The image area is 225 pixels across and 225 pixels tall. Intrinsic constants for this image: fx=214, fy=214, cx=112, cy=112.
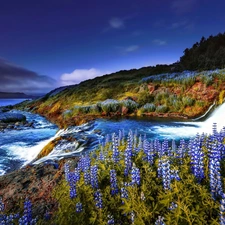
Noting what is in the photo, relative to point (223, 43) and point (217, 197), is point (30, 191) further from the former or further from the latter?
point (223, 43)

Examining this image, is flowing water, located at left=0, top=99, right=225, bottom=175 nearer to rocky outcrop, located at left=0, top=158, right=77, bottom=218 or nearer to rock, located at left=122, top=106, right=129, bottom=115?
rocky outcrop, located at left=0, top=158, right=77, bottom=218

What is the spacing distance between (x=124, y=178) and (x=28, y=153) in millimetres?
10021

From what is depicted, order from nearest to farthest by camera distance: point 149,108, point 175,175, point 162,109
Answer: point 175,175 → point 162,109 → point 149,108

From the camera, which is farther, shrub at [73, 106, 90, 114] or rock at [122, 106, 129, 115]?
shrub at [73, 106, 90, 114]

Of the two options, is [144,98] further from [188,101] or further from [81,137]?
[81,137]

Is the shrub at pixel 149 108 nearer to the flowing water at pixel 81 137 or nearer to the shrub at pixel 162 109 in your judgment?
the shrub at pixel 162 109

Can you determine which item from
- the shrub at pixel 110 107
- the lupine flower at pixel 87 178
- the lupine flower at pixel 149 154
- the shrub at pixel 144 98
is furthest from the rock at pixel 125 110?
the lupine flower at pixel 87 178

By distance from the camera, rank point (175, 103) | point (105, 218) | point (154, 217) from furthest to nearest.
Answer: point (175, 103), point (105, 218), point (154, 217)

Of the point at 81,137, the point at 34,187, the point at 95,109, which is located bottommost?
the point at 34,187

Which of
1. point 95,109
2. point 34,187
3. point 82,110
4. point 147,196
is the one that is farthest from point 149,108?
point 147,196

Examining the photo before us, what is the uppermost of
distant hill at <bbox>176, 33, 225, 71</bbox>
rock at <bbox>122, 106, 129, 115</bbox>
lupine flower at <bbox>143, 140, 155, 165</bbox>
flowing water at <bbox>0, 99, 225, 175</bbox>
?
distant hill at <bbox>176, 33, 225, 71</bbox>

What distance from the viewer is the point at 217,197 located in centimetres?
327

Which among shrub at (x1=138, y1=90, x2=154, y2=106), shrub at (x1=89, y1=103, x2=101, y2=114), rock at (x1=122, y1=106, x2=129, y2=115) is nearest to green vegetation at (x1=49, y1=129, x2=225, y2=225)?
rock at (x1=122, y1=106, x2=129, y2=115)

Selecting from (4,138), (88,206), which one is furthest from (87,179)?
(4,138)
